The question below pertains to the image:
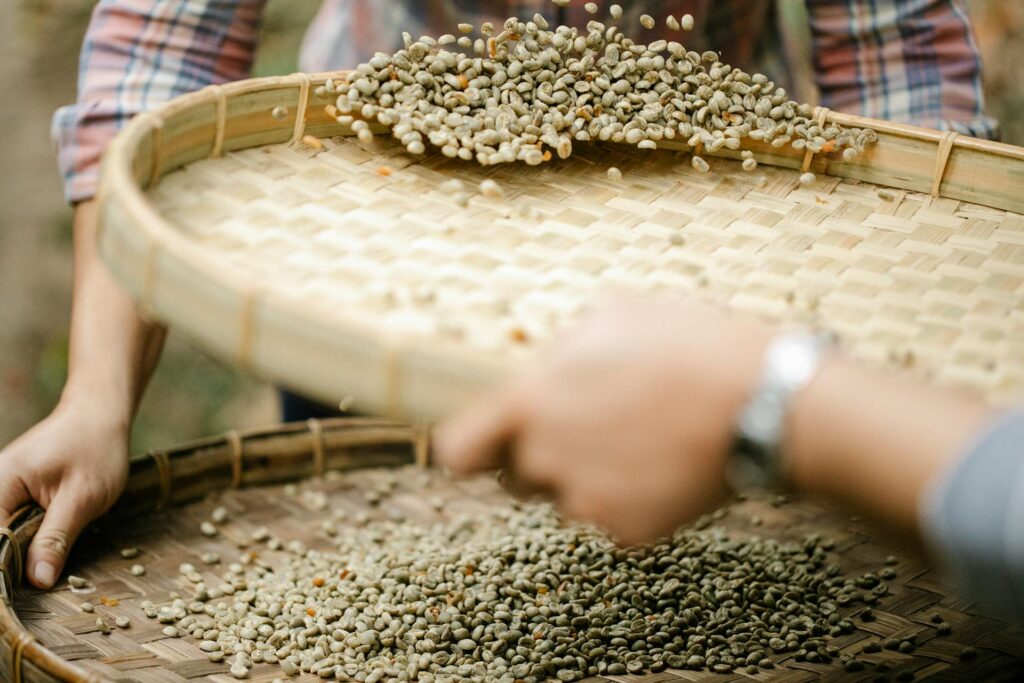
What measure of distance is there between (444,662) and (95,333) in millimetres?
633

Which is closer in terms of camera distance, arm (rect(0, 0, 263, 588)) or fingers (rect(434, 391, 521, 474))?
fingers (rect(434, 391, 521, 474))

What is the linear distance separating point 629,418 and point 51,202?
2622 millimetres

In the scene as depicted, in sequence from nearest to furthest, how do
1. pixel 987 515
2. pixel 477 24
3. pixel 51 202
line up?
pixel 987 515, pixel 477 24, pixel 51 202

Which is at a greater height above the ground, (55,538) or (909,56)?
(909,56)

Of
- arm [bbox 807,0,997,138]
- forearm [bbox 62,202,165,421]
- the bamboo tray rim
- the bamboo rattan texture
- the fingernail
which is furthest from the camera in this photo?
arm [bbox 807,0,997,138]

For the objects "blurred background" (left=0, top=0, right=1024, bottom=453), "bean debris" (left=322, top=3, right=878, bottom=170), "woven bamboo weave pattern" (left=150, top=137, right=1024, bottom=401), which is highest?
"bean debris" (left=322, top=3, right=878, bottom=170)

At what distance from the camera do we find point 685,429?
0.59m

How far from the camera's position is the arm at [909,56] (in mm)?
1484

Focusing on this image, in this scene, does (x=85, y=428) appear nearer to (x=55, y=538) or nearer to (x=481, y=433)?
(x=55, y=538)

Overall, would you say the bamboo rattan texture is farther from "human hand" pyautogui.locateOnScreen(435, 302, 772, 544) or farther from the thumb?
"human hand" pyautogui.locateOnScreen(435, 302, 772, 544)

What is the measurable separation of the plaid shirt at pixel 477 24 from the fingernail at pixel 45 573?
48 centimetres

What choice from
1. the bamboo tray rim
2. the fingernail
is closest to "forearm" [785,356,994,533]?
the bamboo tray rim

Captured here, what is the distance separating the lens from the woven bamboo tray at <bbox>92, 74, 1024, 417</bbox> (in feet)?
2.14

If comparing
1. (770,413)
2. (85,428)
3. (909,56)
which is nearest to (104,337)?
(85,428)
